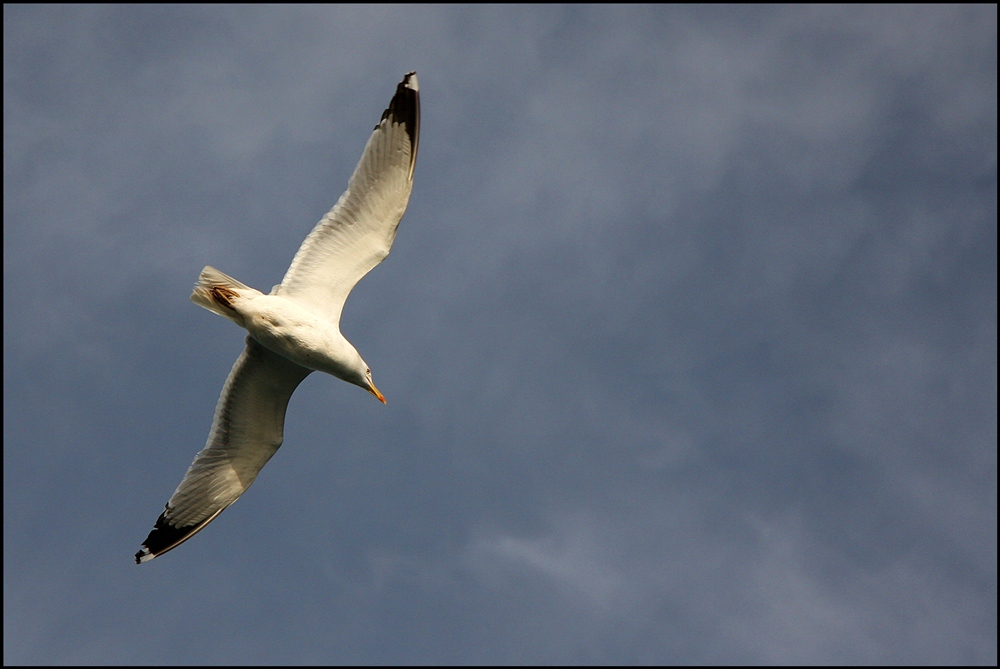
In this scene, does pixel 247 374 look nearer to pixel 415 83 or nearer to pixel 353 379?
pixel 353 379

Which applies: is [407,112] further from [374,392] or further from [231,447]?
[231,447]

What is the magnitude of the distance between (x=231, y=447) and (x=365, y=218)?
413 centimetres

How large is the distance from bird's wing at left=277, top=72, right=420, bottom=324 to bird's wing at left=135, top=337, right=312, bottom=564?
131 cm

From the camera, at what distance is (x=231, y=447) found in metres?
13.1

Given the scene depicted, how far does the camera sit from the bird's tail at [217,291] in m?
11.4

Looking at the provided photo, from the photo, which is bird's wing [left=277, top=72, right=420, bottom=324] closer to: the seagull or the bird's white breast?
the seagull

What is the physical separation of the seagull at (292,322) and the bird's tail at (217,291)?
13 millimetres

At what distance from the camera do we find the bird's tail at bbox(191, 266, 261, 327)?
37.4 feet

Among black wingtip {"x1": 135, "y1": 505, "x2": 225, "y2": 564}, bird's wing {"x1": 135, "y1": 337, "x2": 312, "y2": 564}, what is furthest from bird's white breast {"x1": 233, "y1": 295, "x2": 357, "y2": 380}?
black wingtip {"x1": 135, "y1": 505, "x2": 225, "y2": 564}

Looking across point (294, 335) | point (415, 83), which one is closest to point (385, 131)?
point (415, 83)

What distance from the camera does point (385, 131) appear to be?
39.3ft

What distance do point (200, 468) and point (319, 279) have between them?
11.4 feet

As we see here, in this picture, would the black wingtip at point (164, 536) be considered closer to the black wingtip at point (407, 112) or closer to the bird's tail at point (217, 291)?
the bird's tail at point (217, 291)

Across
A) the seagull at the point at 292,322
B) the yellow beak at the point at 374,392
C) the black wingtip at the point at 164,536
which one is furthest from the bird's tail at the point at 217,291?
the black wingtip at the point at 164,536
